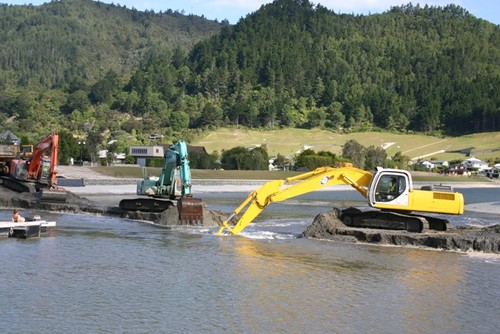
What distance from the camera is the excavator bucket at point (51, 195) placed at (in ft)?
145

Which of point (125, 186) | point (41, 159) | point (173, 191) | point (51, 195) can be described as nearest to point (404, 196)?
point (173, 191)

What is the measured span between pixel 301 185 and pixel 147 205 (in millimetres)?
11315

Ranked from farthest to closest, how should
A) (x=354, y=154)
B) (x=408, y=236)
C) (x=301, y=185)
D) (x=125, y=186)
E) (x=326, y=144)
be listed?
(x=326, y=144) → (x=354, y=154) → (x=125, y=186) → (x=301, y=185) → (x=408, y=236)

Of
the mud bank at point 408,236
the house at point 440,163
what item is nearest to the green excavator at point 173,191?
the mud bank at point 408,236

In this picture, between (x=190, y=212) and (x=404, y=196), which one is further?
(x=190, y=212)

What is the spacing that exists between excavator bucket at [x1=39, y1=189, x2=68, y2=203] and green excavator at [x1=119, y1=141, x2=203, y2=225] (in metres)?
5.30

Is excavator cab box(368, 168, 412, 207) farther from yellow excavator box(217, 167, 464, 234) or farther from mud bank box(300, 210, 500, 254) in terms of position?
mud bank box(300, 210, 500, 254)

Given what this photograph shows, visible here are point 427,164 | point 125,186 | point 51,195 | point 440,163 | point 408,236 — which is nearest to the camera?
point 408,236

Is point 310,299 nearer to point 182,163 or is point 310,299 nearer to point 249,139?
point 182,163

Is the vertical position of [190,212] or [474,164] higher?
[474,164]

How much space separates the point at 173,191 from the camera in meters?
38.5

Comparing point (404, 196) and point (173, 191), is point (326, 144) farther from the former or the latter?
point (404, 196)

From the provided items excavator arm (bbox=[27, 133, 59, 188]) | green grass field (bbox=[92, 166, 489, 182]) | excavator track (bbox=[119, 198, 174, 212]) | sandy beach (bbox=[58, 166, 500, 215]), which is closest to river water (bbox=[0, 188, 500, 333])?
excavator track (bbox=[119, 198, 174, 212])

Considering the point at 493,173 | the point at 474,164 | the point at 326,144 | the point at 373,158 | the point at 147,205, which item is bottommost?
the point at 147,205
